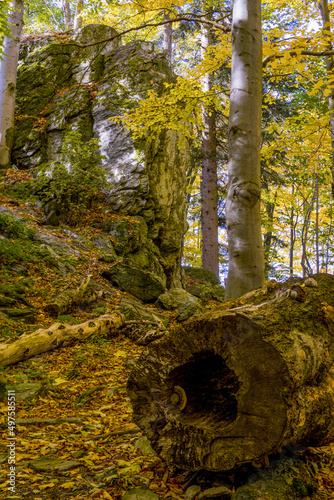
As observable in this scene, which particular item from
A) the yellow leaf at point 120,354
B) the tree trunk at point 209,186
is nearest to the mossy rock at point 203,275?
the tree trunk at point 209,186

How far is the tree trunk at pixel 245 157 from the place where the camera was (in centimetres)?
387

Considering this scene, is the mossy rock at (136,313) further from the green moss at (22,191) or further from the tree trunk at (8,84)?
the tree trunk at (8,84)

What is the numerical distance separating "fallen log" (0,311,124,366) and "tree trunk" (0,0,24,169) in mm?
7822

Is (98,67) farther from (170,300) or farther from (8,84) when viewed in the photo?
(170,300)

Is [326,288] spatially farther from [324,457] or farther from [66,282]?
[66,282]

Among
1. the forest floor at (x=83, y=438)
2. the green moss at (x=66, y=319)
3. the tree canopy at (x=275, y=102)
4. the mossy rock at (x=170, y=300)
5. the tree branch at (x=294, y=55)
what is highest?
the tree canopy at (x=275, y=102)

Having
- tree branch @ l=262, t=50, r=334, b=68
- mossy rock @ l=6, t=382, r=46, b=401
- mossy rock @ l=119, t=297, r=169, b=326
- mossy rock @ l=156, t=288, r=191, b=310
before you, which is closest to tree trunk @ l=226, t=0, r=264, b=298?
tree branch @ l=262, t=50, r=334, b=68

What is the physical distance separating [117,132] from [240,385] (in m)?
10.5

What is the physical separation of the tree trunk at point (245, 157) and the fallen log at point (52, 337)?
230 centimetres

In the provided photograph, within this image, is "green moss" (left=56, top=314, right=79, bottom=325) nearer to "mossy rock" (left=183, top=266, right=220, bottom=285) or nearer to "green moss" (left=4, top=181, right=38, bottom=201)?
"green moss" (left=4, top=181, right=38, bottom=201)

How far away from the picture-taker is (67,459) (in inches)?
88.1

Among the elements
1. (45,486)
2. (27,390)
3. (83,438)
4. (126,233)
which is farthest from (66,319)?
(126,233)

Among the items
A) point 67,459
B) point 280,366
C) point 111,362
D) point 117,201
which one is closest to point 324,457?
point 280,366

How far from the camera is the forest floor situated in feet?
6.33
